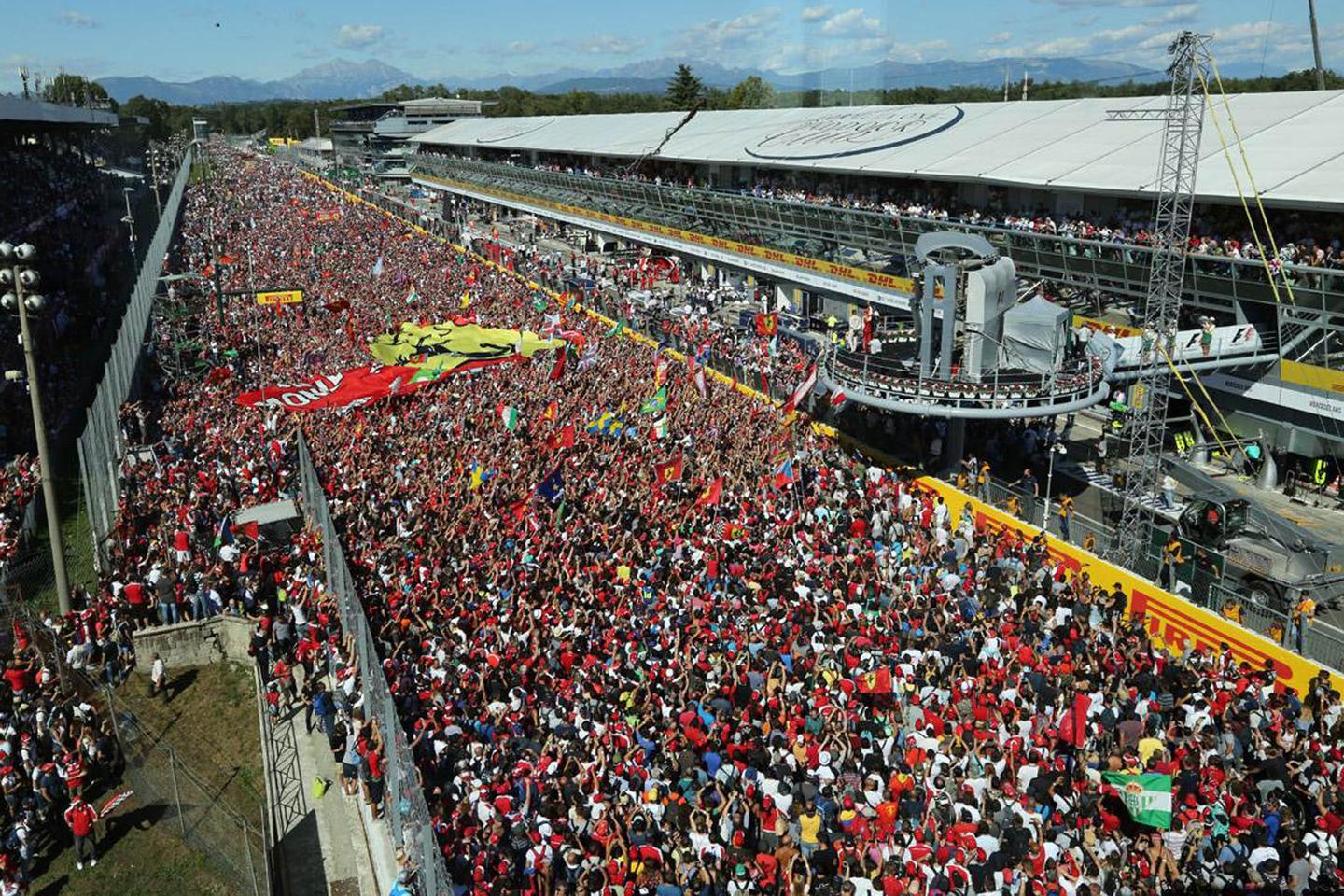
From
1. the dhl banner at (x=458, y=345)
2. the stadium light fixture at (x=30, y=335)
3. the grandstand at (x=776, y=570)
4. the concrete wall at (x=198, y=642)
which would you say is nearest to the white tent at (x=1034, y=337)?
the grandstand at (x=776, y=570)

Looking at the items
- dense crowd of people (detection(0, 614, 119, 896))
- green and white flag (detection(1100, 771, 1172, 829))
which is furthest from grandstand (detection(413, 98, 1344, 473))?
dense crowd of people (detection(0, 614, 119, 896))

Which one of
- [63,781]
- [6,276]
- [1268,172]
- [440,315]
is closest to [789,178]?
[440,315]

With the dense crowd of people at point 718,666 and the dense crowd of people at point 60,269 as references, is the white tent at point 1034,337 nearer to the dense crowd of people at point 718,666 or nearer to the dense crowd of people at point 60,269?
the dense crowd of people at point 718,666

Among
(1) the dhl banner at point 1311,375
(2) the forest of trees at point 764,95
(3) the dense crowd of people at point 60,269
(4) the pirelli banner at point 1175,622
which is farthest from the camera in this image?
(2) the forest of trees at point 764,95

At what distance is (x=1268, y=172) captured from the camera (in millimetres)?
25719

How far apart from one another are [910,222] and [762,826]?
28.6 metres

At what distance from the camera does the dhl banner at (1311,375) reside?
870 inches

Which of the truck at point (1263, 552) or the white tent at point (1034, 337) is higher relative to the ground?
the white tent at point (1034, 337)

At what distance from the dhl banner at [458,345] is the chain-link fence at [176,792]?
1363 centimetres

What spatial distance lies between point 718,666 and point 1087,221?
24.0 m

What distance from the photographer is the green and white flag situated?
970cm

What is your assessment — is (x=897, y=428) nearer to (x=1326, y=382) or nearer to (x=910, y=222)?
(x=1326, y=382)

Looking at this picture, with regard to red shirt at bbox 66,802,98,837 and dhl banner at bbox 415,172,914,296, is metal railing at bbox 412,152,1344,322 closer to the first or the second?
dhl banner at bbox 415,172,914,296

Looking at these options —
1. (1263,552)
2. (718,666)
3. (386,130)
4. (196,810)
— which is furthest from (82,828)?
(386,130)
